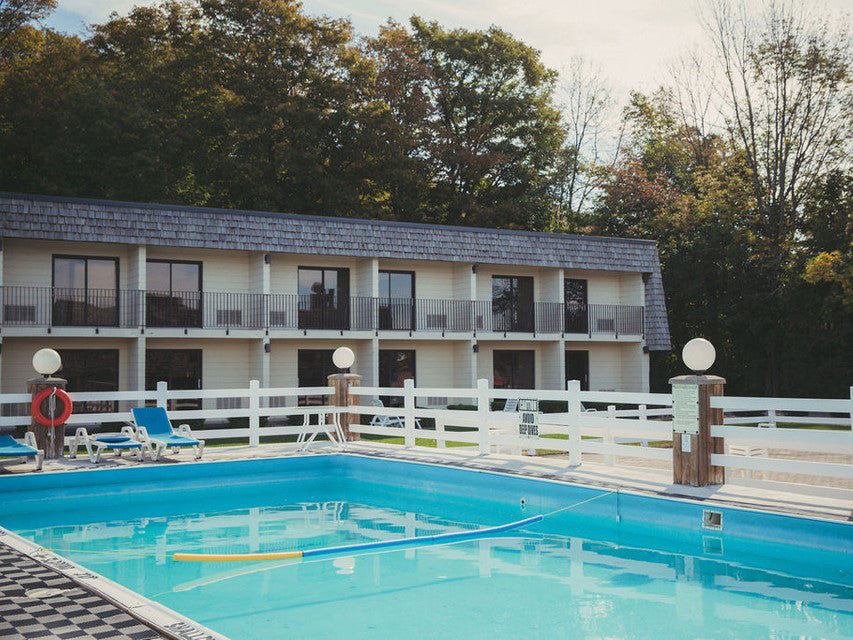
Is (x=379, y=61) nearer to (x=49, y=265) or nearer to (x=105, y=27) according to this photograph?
(x=105, y=27)

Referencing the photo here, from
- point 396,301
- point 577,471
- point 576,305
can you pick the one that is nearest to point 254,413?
point 577,471

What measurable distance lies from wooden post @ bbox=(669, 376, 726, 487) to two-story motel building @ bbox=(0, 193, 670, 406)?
15507 millimetres

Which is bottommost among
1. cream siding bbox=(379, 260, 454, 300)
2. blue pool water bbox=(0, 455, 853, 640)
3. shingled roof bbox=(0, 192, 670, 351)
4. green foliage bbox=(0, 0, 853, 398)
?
blue pool water bbox=(0, 455, 853, 640)

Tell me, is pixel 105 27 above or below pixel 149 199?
above

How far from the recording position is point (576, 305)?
29672 millimetres

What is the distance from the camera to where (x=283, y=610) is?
6.94 metres

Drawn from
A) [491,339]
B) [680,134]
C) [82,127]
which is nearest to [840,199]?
[680,134]

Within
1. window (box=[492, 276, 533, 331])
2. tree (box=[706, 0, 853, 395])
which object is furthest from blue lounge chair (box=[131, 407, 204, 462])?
tree (box=[706, 0, 853, 395])

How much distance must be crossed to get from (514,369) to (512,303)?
2215mm

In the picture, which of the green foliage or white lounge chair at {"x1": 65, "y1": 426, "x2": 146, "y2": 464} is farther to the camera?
the green foliage

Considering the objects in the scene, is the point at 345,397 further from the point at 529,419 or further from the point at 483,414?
the point at 529,419

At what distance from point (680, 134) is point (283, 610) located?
1491 inches

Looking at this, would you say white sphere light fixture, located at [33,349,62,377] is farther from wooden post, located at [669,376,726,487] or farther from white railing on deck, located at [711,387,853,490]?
white railing on deck, located at [711,387,853,490]

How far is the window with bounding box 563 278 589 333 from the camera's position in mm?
29484
